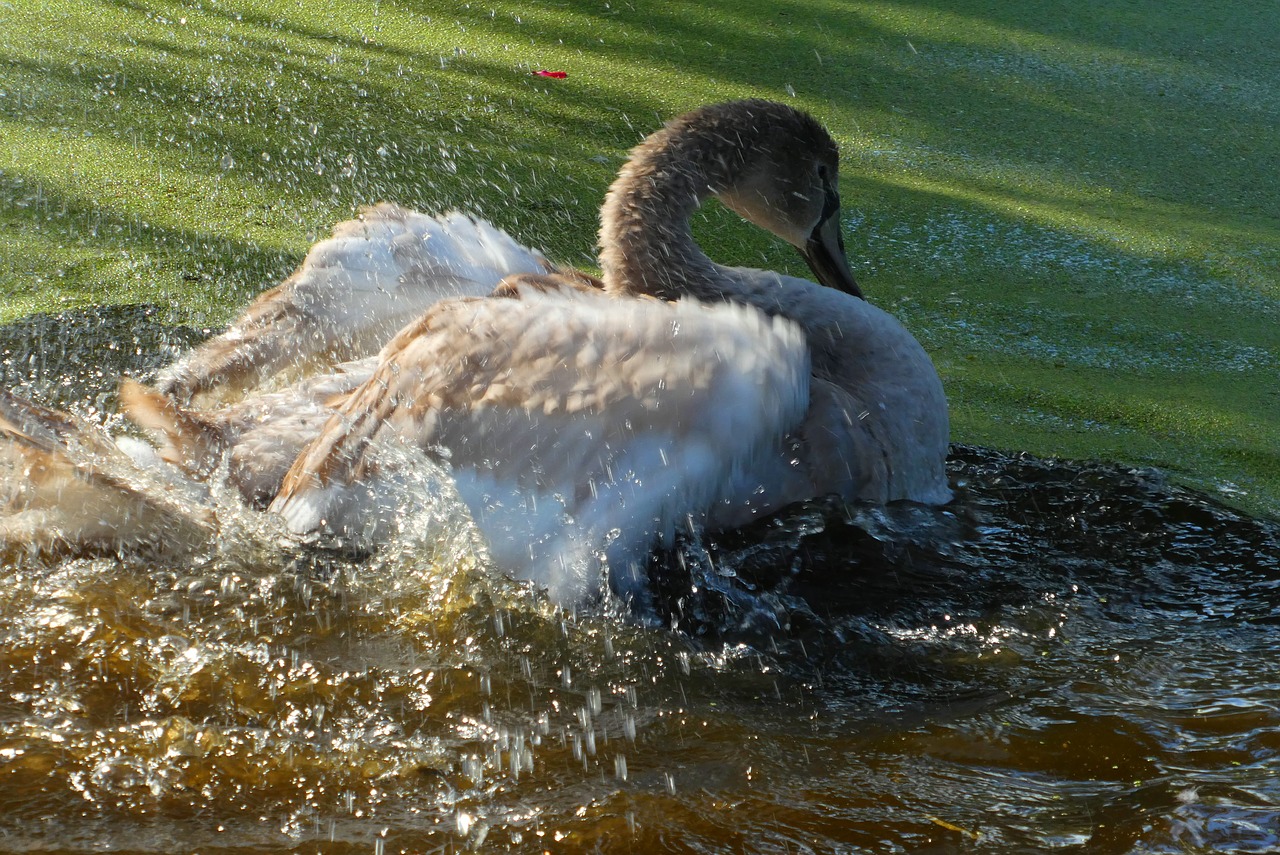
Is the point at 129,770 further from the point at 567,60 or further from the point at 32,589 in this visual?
the point at 567,60

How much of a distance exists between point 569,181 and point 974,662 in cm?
315

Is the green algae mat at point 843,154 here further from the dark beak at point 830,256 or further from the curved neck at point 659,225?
the curved neck at point 659,225

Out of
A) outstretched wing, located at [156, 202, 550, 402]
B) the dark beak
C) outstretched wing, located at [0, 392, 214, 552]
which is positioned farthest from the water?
the dark beak

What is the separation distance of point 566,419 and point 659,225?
3.40ft

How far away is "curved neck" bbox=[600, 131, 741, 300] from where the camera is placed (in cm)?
333

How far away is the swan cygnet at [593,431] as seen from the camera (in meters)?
2.50

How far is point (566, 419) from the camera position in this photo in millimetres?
2521

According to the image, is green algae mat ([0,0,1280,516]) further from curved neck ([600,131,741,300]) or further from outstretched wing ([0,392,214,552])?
outstretched wing ([0,392,214,552])

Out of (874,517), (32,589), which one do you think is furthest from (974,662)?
(32,589)

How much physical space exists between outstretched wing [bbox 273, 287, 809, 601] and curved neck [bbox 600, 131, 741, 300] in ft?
2.10

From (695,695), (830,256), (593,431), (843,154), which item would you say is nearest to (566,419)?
(593,431)

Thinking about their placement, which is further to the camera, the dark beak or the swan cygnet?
the dark beak

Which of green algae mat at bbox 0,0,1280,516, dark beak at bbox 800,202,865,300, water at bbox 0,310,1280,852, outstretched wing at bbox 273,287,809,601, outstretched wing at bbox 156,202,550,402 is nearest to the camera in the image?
water at bbox 0,310,1280,852

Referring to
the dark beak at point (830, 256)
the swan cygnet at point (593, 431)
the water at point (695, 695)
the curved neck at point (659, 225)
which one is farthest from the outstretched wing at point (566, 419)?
the dark beak at point (830, 256)
